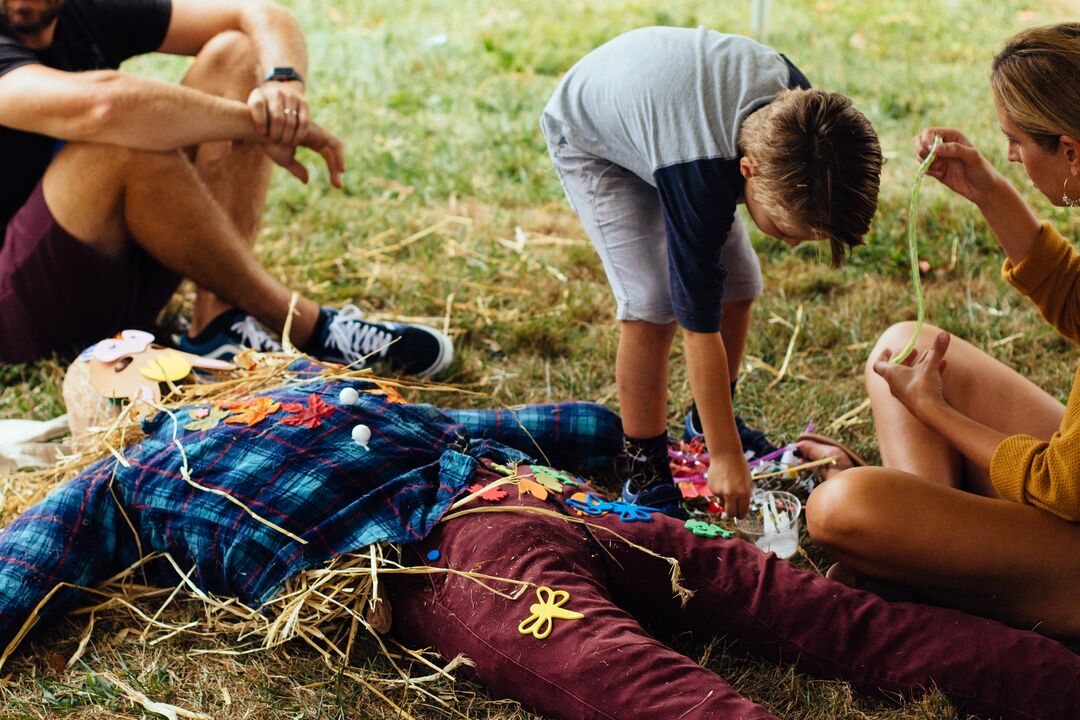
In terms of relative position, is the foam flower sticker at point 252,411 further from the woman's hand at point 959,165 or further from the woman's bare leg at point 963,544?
the woman's hand at point 959,165

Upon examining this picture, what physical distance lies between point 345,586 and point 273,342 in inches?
51.9

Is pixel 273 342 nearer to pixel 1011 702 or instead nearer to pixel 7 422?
pixel 7 422

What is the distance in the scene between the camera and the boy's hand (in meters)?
2.14

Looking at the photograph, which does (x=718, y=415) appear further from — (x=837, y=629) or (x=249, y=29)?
(x=249, y=29)

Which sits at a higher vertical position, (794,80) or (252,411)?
(794,80)

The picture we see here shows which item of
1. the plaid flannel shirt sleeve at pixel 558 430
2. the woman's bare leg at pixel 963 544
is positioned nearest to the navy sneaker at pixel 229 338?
the plaid flannel shirt sleeve at pixel 558 430

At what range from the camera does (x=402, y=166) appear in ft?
14.8

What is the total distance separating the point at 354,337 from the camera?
120 inches

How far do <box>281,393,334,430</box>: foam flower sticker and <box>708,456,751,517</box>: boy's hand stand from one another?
30.5 inches

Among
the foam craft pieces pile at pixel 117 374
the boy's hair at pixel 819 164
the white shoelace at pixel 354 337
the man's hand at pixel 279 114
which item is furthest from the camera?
the white shoelace at pixel 354 337

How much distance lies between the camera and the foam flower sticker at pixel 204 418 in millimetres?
2162

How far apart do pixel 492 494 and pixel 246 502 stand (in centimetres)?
46

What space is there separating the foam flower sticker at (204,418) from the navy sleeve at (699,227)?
3.13 feet

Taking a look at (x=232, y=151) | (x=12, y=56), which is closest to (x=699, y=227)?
(x=232, y=151)
